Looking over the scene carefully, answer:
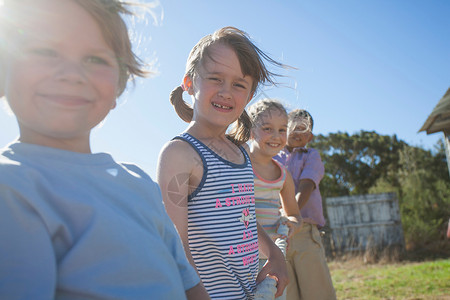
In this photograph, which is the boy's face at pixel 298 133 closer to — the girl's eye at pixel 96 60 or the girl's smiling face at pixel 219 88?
the girl's smiling face at pixel 219 88

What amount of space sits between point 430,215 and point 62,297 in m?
11.9

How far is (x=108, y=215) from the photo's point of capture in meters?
0.77

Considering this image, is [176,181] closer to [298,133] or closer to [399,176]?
[298,133]

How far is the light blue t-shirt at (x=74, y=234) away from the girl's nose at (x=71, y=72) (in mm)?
160

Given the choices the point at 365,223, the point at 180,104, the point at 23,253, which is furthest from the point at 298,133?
the point at 365,223

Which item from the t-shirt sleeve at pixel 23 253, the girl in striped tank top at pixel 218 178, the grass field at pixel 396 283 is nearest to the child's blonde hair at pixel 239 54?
the girl in striped tank top at pixel 218 178

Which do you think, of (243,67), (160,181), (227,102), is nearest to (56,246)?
(160,181)

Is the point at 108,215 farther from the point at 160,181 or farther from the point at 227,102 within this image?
the point at 227,102

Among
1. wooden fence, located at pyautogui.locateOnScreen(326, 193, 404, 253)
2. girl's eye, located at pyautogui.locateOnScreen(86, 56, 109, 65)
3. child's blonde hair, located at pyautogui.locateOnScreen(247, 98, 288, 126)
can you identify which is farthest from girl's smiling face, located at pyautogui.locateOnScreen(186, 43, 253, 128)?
wooden fence, located at pyautogui.locateOnScreen(326, 193, 404, 253)

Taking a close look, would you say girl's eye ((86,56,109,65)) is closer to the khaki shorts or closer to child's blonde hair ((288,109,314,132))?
the khaki shorts

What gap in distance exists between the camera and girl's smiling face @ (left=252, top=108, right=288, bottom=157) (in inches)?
96.4

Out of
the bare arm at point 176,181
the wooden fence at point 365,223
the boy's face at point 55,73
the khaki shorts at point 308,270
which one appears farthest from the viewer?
the wooden fence at point 365,223

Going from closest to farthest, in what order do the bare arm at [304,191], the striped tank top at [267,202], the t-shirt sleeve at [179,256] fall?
the t-shirt sleeve at [179,256], the striped tank top at [267,202], the bare arm at [304,191]

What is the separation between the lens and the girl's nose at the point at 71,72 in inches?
31.8
